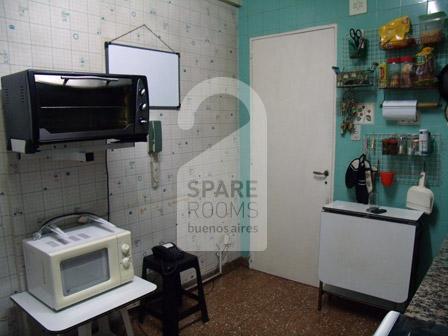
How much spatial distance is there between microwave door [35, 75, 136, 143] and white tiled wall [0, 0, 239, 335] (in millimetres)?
433

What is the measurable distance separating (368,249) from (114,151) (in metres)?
1.86

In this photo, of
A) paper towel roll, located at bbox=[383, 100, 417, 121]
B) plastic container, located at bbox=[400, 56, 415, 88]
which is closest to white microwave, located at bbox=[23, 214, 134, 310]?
paper towel roll, located at bbox=[383, 100, 417, 121]

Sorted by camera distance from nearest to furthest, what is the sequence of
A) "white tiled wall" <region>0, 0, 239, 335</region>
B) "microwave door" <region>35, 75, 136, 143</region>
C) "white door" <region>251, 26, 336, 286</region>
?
"microwave door" <region>35, 75, 136, 143</region> → "white tiled wall" <region>0, 0, 239, 335</region> → "white door" <region>251, 26, 336, 286</region>

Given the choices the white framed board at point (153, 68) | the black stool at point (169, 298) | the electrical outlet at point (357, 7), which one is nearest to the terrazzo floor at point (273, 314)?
the black stool at point (169, 298)

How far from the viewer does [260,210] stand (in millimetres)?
3443

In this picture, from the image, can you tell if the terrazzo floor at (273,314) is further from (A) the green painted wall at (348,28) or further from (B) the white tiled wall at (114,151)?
(A) the green painted wall at (348,28)

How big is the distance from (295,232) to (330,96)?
121 centimetres

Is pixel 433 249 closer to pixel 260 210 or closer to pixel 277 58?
pixel 260 210

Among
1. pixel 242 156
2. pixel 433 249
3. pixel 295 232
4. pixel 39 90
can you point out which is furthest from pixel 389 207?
pixel 39 90

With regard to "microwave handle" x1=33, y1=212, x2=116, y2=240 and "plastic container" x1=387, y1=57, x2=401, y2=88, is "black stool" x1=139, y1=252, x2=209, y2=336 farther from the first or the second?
"plastic container" x1=387, y1=57, x2=401, y2=88

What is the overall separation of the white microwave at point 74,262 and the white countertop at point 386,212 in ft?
5.09

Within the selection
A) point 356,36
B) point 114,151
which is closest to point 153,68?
point 114,151

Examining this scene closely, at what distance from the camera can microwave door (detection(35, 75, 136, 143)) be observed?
1666 millimetres

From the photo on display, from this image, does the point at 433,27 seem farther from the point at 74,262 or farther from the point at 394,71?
the point at 74,262
